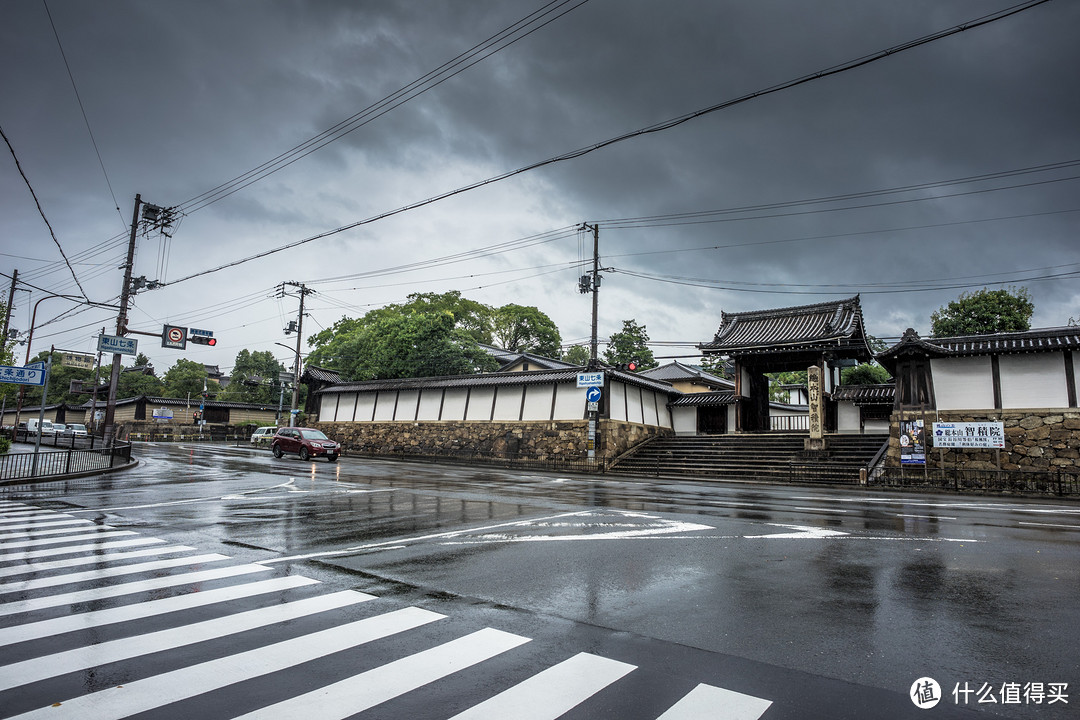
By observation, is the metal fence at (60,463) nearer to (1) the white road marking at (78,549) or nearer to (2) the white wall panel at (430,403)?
(1) the white road marking at (78,549)

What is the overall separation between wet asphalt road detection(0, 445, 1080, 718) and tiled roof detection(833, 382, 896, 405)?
58.4 ft

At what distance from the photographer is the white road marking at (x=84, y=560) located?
603 cm

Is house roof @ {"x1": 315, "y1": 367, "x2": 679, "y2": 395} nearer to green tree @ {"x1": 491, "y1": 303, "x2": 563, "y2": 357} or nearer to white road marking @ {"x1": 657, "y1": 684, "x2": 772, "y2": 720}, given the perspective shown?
green tree @ {"x1": 491, "y1": 303, "x2": 563, "y2": 357}

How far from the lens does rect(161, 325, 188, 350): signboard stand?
910 inches

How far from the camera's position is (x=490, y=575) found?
602cm

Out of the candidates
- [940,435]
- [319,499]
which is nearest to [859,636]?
[319,499]

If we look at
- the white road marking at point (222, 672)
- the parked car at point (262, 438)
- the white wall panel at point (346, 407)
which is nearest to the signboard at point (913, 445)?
the white road marking at point (222, 672)

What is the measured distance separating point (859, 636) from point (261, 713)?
4173 millimetres

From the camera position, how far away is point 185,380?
223 ft

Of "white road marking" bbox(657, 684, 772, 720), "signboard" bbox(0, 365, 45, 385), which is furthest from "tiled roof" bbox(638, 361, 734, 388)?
"white road marking" bbox(657, 684, 772, 720)

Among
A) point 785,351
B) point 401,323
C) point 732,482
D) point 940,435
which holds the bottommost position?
point 732,482

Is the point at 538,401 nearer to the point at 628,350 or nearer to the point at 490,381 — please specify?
the point at 490,381

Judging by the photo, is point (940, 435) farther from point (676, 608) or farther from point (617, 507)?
point (676, 608)

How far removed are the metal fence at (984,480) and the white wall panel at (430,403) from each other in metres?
25.2
